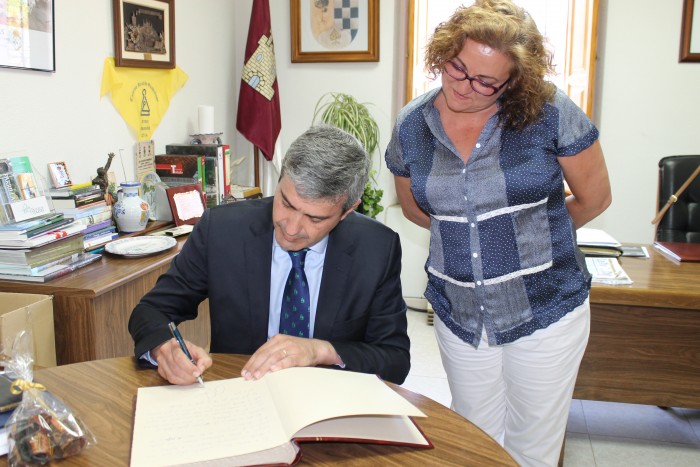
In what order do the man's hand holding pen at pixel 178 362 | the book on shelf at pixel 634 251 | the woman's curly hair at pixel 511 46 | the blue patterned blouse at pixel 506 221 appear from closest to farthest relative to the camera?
the man's hand holding pen at pixel 178 362
the woman's curly hair at pixel 511 46
the blue patterned blouse at pixel 506 221
the book on shelf at pixel 634 251

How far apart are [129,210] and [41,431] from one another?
64.9 inches

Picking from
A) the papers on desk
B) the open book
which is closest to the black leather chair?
the papers on desk

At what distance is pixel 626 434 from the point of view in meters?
2.60

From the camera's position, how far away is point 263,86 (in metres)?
3.77

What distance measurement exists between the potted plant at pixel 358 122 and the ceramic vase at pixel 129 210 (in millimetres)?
1493

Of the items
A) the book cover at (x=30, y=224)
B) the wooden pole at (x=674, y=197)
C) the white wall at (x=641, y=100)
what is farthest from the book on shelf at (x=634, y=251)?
the book cover at (x=30, y=224)

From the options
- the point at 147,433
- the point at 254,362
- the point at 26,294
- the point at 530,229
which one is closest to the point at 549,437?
the point at 530,229

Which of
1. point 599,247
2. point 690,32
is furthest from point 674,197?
point 690,32

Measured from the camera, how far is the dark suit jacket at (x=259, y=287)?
145cm

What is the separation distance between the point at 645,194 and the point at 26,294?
333 centimetres

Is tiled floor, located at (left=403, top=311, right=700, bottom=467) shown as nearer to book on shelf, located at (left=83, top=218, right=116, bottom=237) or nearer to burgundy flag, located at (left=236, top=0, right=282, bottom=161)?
book on shelf, located at (left=83, top=218, right=116, bottom=237)

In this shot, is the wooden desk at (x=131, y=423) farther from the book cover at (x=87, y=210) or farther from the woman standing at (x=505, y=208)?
the book cover at (x=87, y=210)

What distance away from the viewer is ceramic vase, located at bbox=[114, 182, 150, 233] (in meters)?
2.48

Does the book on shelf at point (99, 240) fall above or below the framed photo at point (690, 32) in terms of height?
below
